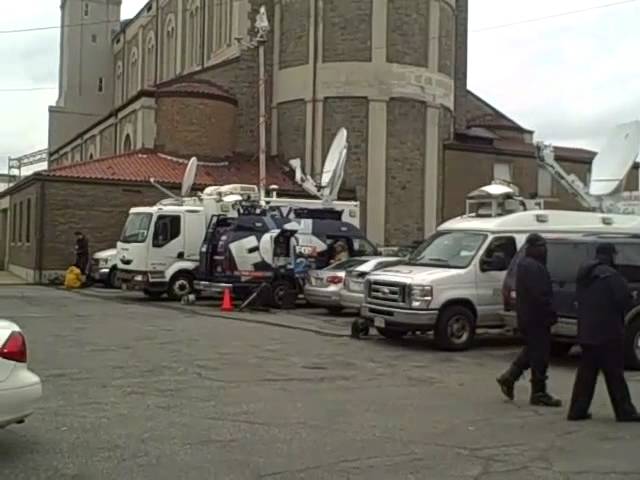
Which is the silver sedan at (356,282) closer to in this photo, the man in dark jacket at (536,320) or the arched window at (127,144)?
the man in dark jacket at (536,320)

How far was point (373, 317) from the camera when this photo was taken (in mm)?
15961

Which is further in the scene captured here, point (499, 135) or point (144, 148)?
point (499, 135)

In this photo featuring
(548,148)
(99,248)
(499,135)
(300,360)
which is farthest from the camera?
(499,135)

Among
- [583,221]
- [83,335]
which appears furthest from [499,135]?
[83,335]

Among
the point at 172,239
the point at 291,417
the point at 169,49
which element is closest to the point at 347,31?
the point at 172,239

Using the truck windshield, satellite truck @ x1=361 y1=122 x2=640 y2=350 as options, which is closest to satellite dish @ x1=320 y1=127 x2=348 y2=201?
the truck windshield

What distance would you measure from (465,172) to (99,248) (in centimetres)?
1864

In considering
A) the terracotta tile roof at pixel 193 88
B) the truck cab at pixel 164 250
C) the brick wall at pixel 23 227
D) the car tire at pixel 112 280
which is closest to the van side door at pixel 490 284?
the truck cab at pixel 164 250

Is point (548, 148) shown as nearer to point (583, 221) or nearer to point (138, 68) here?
point (583, 221)

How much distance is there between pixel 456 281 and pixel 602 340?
634 centimetres

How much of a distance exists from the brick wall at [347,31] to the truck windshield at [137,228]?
17610mm

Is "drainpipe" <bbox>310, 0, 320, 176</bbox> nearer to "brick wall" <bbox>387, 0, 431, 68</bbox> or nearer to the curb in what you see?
"brick wall" <bbox>387, 0, 431, 68</bbox>

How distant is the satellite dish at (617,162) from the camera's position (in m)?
22.6

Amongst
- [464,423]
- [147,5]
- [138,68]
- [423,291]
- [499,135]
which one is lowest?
[464,423]
